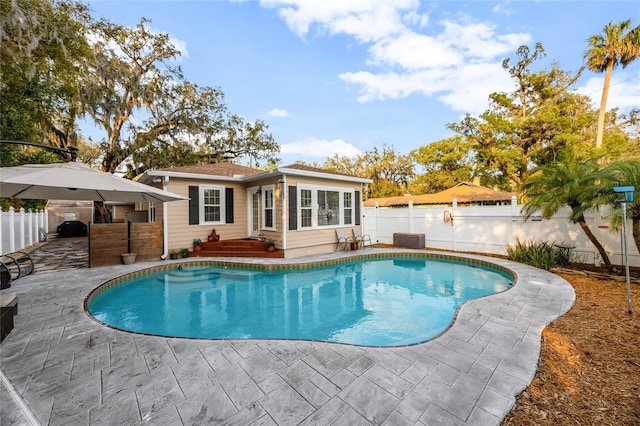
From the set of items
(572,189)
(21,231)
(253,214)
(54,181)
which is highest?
(54,181)

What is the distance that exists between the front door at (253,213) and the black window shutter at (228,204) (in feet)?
2.38

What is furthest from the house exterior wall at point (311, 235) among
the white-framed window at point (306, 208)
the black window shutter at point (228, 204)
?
the black window shutter at point (228, 204)

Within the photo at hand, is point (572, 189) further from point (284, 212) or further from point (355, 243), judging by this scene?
point (284, 212)

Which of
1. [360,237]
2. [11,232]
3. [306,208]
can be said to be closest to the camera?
[11,232]

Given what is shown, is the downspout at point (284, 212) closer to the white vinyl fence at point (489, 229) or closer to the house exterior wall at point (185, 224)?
the house exterior wall at point (185, 224)

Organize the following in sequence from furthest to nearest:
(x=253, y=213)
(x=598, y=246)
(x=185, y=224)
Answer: (x=253, y=213), (x=185, y=224), (x=598, y=246)

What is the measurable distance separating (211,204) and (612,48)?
65.7 feet

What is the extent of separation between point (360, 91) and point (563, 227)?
11.2 m

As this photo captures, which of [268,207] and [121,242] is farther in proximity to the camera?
[268,207]

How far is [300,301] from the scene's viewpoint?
18.8 ft

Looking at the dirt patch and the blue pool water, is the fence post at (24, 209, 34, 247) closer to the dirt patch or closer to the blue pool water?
the blue pool water

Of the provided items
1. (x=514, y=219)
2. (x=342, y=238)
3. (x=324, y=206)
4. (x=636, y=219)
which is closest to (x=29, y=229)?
(x=324, y=206)

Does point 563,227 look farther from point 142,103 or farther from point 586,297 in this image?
point 142,103

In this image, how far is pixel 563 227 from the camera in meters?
7.66
